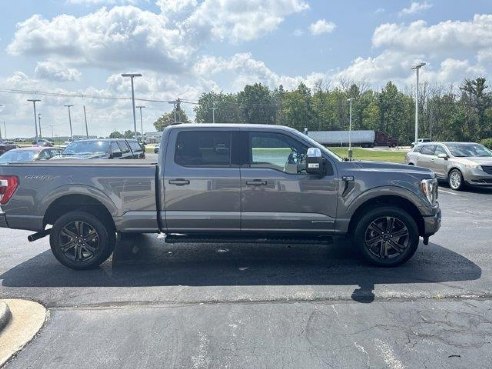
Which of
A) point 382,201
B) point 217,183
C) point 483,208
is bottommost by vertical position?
point 483,208

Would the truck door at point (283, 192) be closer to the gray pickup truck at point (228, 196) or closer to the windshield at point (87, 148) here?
the gray pickup truck at point (228, 196)

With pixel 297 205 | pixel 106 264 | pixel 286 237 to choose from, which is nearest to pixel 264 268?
pixel 286 237

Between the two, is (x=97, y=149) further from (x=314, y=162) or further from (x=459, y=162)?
(x=459, y=162)

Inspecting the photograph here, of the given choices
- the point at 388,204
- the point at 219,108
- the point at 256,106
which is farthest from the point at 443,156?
the point at 219,108

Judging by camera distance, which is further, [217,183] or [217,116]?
[217,116]

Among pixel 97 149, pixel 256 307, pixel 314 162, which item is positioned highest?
pixel 97 149

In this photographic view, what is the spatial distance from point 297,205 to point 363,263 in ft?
4.42

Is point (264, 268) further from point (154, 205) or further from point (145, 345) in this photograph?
point (145, 345)

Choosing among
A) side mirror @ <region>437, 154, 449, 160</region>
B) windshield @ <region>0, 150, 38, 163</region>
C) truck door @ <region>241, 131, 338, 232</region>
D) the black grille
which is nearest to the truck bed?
truck door @ <region>241, 131, 338, 232</region>

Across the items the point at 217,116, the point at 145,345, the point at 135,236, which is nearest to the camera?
the point at 145,345

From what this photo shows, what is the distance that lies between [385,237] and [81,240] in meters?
4.19

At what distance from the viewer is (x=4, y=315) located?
4.08 meters

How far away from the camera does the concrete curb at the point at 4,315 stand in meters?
4.00

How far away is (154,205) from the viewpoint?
18.3ft
